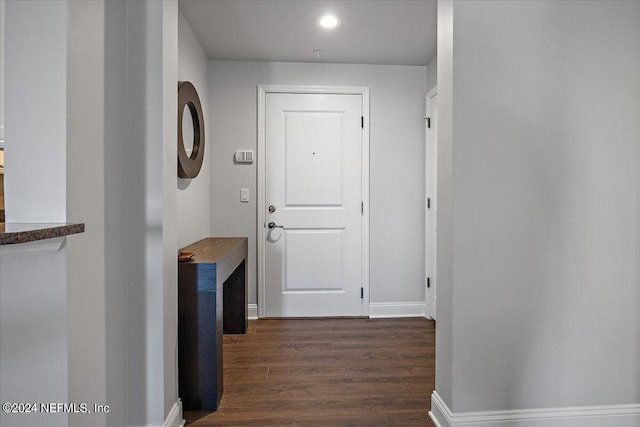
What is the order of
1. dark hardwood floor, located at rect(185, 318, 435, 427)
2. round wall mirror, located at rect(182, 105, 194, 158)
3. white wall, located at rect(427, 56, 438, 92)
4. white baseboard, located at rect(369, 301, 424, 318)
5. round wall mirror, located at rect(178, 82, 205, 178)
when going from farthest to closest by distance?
white baseboard, located at rect(369, 301, 424, 318) → white wall, located at rect(427, 56, 438, 92) → round wall mirror, located at rect(182, 105, 194, 158) → round wall mirror, located at rect(178, 82, 205, 178) → dark hardwood floor, located at rect(185, 318, 435, 427)

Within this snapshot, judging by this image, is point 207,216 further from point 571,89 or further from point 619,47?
point 619,47

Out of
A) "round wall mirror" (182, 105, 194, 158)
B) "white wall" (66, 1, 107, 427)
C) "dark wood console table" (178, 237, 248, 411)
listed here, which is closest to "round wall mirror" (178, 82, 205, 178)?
"round wall mirror" (182, 105, 194, 158)

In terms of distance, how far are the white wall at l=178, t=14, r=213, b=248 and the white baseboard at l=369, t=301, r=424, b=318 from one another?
1684mm

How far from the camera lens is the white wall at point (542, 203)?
171cm

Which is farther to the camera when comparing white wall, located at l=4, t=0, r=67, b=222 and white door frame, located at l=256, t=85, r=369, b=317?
→ white door frame, located at l=256, t=85, r=369, b=317

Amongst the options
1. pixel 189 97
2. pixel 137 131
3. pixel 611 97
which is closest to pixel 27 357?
pixel 137 131

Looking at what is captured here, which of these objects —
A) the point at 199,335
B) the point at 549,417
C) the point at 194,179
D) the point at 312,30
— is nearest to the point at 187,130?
the point at 194,179

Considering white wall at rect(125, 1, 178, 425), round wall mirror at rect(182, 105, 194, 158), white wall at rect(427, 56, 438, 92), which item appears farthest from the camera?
white wall at rect(427, 56, 438, 92)

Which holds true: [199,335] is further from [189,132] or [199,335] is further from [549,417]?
[549,417]

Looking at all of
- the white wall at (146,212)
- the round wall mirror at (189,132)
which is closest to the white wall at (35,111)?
the white wall at (146,212)

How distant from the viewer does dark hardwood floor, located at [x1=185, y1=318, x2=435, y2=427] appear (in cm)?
194

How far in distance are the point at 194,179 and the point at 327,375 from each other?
5.65 ft

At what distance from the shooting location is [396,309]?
3.59 meters

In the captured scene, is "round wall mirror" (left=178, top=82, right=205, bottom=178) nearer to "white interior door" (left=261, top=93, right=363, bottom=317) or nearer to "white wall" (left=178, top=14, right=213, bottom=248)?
"white wall" (left=178, top=14, right=213, bottom=248)
